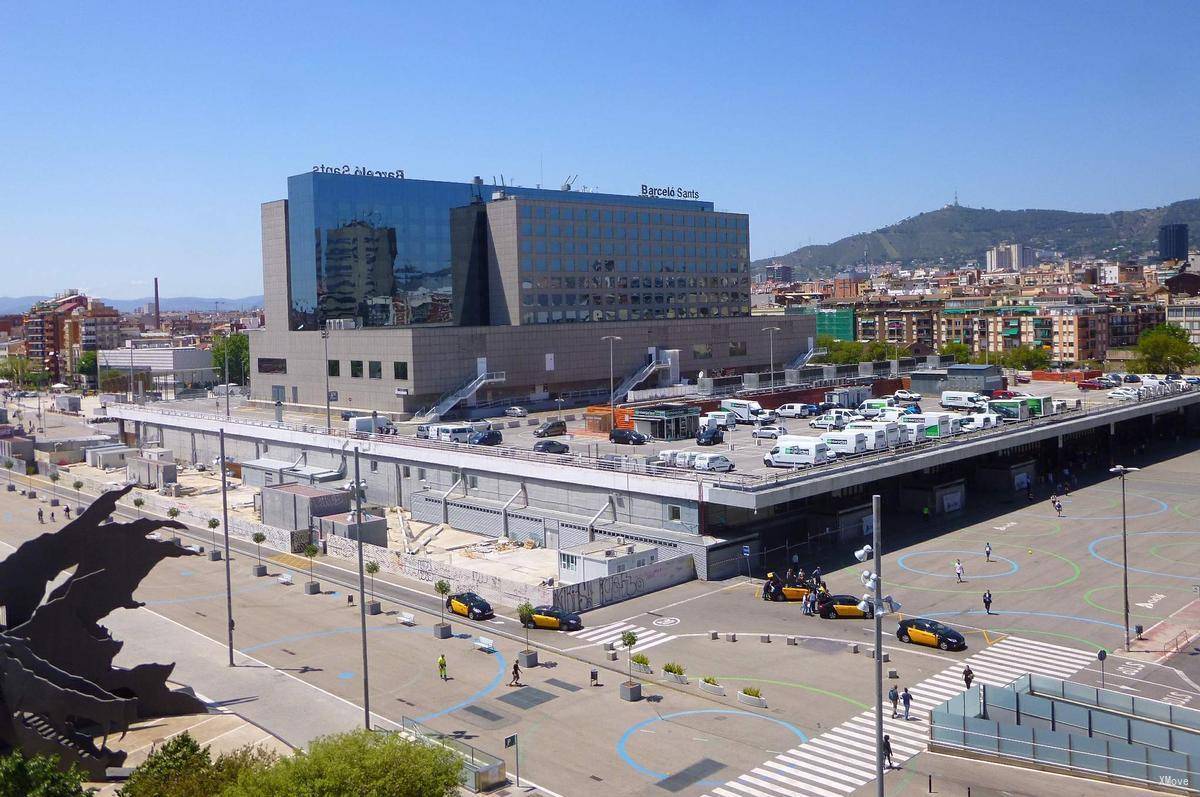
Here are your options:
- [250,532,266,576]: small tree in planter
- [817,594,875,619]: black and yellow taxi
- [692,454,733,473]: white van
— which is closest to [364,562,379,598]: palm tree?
[250,532,266,576]: small tree in planter

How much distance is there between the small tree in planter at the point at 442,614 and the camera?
42.1 metres

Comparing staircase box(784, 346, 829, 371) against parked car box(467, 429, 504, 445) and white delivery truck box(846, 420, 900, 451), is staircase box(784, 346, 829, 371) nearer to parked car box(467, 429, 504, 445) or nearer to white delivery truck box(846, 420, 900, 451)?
parked car box(467, 429, 504, 445)

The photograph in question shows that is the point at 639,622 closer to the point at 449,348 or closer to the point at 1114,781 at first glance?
the point at 1114,781

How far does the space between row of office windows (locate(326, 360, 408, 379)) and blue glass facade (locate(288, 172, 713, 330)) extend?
53.7 ft

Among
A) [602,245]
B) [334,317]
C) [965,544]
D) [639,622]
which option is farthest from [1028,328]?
[639,622]

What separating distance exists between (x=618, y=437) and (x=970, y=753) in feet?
155

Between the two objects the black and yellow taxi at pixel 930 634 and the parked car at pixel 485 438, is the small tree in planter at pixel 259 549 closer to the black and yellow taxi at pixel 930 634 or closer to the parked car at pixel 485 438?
the parked car at pixel 485 438

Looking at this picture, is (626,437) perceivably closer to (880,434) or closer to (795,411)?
(880,434)

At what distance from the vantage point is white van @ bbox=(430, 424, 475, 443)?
7275cm

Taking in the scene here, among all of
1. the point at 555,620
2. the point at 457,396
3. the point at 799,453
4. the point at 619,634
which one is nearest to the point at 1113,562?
the point at 799,453

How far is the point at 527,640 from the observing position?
4044 cm

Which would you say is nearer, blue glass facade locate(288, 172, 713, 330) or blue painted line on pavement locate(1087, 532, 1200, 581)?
blue painted line on pavement locate(1087, 532, 1200, 581)

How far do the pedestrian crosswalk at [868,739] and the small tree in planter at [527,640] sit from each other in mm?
11311

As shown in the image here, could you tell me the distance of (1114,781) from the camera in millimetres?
27672
